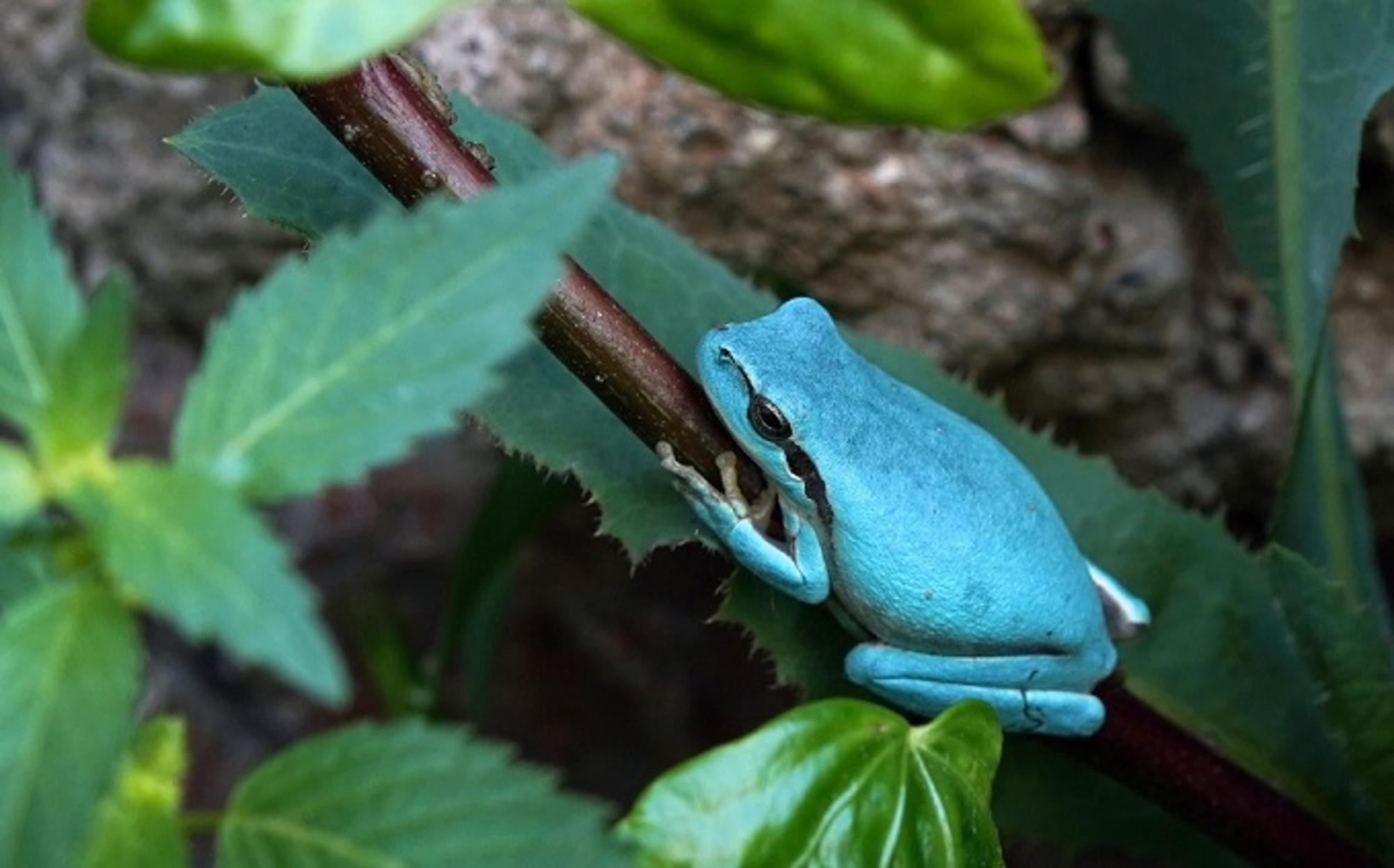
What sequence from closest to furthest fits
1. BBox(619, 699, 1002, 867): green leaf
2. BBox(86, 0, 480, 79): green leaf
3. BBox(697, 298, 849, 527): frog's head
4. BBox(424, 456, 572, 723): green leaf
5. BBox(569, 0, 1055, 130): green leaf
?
BBox(86, 0, 480, 79): green leaf → BBox(569, 0, 1055, 130): green leaf → BBox(619, 699, 1002, 867): green leaf → BBox(697, 298, 849, 527): frog's head → BBox(424, 456, 572, 723): green leaf

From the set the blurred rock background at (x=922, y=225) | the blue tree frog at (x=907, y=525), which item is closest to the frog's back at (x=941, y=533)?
the blue tree frog at (x=907, y=525)

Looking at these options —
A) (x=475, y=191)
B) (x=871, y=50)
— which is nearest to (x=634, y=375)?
(x=475, y=191)

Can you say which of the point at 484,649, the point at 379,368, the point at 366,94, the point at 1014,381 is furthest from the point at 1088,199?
the point at 379,368

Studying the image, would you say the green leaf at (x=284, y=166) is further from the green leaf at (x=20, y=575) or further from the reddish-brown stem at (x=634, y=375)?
the green leaf at (x=20, y=575)

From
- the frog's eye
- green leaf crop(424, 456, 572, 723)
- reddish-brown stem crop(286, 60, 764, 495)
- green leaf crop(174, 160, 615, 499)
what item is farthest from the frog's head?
green leaf crop(174, 160, 615, 499)

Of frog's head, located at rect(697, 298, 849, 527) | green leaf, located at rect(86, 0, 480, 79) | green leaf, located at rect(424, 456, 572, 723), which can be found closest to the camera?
green leaf, located at rect(86, 0, 480, 79)

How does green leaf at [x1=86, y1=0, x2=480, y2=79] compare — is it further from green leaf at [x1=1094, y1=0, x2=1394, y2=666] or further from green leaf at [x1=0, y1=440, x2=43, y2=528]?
green leaf at [x1=1094, y1=0, x2=1394, y2=666]

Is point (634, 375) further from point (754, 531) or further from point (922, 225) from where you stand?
point (922, 225)

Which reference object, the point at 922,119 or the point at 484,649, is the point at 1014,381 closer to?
the point at 484,649
